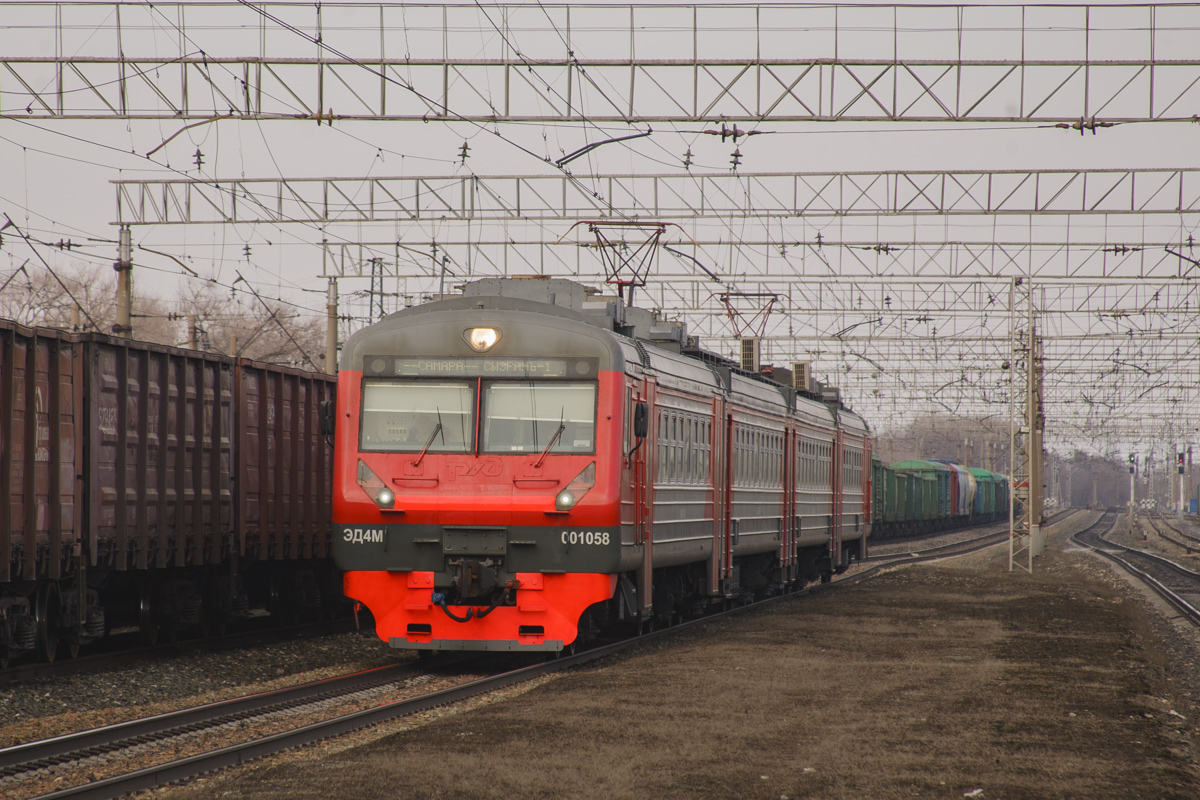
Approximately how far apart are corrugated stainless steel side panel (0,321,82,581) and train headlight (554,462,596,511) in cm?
450

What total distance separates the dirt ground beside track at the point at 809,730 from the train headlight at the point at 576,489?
154cm

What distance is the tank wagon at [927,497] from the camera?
4944cm

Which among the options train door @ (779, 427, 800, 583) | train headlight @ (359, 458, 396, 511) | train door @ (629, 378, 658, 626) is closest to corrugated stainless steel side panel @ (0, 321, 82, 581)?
train headlight @ (359, 458, 396, 511)

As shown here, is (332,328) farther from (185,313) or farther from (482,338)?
(185,313)

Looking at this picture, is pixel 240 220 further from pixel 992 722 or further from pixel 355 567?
pixel 992 722

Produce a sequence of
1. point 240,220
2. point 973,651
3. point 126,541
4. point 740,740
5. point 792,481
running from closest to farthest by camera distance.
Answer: point 740,740 < point 126,541 < point 973,651 < point 792,481 < point 240,220

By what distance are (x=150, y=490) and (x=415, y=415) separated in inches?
130

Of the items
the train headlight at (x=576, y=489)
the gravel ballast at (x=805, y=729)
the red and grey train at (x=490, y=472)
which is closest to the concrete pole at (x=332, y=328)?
the gravel ballast at (x=805, y=729)

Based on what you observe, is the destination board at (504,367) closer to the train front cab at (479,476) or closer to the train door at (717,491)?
the train front cab at (479,476)

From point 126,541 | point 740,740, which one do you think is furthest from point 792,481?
point 740,740

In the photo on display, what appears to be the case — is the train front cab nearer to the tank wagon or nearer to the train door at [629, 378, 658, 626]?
the train door at [629, 378, 658, 626]

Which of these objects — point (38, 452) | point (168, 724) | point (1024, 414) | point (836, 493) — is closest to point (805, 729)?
point (168, 724)

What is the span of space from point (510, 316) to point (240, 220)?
16.8 meters

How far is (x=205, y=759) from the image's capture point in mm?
8031
